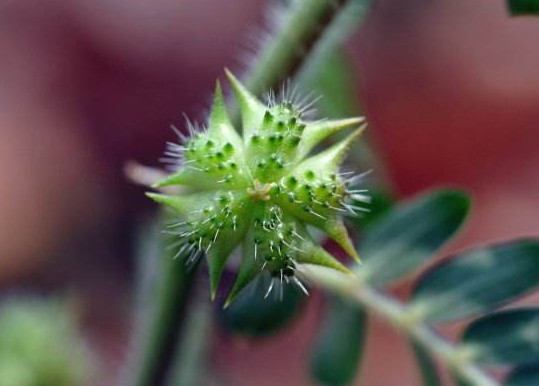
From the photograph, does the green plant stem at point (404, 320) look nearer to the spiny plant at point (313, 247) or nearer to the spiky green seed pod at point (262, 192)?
the spiny plant at point (313, 247)

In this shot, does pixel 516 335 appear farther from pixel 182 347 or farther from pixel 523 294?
pixel 182 347

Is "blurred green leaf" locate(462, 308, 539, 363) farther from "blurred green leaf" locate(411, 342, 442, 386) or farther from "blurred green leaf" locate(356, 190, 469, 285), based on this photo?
"blurred green leaf" locate(356, 190, 469, 285)

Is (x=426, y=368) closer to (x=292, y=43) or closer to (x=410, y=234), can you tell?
(x=410, y=234)

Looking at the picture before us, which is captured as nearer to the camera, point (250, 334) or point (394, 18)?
point (250, 334)

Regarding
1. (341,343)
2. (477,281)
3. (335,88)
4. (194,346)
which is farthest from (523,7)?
(194,346)

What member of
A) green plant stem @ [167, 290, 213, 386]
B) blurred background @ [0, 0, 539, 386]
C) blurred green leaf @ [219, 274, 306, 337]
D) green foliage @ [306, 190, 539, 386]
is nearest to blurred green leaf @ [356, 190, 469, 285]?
green foliage @ [306, 190, 539, 386]

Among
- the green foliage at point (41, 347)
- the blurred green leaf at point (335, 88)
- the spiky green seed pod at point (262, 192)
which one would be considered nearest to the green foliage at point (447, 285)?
the blurred green leaf at point (335, 88)

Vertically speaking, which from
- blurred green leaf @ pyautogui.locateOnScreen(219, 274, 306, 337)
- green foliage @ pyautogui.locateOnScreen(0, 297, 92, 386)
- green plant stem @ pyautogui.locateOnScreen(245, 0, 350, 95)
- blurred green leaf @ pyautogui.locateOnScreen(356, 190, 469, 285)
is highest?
green plant stem @ pyautogui.locateOnScreen(245, 0, 350, 95)

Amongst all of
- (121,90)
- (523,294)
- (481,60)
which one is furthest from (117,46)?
(523,294)
